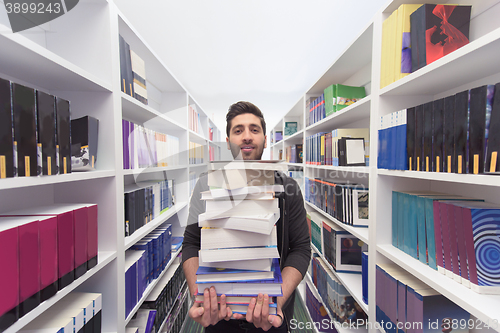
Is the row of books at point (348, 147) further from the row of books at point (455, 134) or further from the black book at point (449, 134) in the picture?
the black book at point (449, 134)

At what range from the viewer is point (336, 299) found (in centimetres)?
142

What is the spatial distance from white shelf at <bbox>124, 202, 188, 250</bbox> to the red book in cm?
52

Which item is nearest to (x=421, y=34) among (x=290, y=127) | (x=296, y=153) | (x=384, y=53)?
(x=384, y=53)

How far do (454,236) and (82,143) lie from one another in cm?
144

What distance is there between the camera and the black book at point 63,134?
0.64 m

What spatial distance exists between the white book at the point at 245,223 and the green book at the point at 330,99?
1.25 meters

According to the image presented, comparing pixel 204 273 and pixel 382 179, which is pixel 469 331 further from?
pixel 204 273

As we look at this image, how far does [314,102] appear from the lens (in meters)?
2.00

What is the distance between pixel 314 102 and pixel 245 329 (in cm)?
191

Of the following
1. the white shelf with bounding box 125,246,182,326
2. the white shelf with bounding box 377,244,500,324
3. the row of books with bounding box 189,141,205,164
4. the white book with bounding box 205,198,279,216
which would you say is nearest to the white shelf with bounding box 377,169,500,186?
the white shelf with bounding box 377,244,500,324

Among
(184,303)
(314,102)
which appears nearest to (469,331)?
(314,102)

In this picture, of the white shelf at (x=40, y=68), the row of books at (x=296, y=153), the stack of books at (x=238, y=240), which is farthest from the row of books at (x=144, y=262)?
the row of books at (x=296, y=153)

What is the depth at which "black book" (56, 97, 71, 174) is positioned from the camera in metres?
0.64

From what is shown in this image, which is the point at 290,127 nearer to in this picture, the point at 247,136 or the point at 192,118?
the point at 192,118
